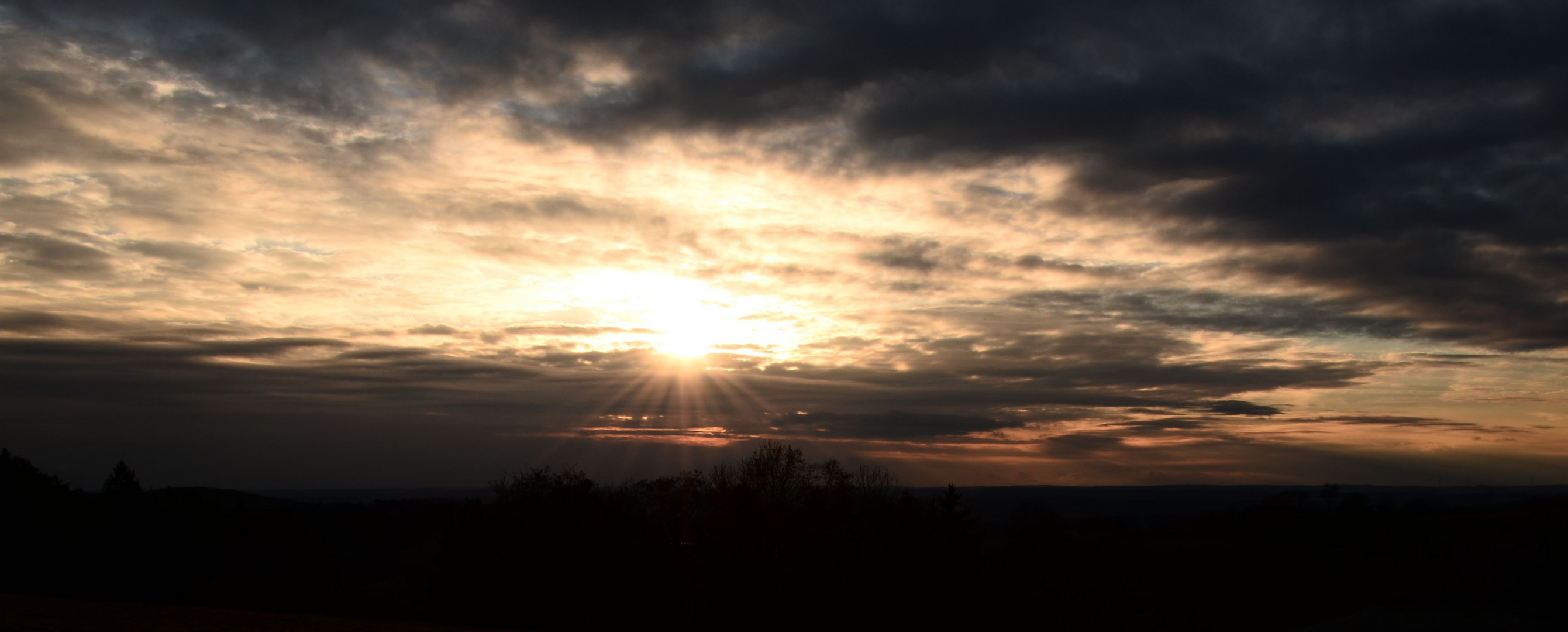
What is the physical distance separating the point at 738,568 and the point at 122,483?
62563 mm

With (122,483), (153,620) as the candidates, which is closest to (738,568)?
(153,620)

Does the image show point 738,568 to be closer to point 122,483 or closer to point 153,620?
point 153,620

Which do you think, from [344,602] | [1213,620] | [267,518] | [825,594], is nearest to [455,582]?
[344,602]

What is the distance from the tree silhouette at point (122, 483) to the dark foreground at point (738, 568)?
0.32m

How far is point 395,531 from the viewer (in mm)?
106500

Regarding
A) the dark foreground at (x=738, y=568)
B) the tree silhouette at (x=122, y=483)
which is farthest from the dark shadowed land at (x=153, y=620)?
the tree silhouette at (x=122, y=483)

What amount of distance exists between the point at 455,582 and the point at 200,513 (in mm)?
31048

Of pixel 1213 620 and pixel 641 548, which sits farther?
pixel 1213 620

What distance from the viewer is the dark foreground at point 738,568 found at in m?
43.7

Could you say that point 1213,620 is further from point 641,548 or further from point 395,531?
point 395,531

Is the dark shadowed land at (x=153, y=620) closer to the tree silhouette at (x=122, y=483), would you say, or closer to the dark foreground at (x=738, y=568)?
the dark foreground at (x=738, y=568)

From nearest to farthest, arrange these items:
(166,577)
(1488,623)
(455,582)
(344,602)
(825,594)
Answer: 1. (825,594)
2. (1488,623)
3. (455,582)
4. (344,602)
5. (166,577)

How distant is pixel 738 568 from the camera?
44.8 metres

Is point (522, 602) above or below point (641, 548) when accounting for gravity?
below
